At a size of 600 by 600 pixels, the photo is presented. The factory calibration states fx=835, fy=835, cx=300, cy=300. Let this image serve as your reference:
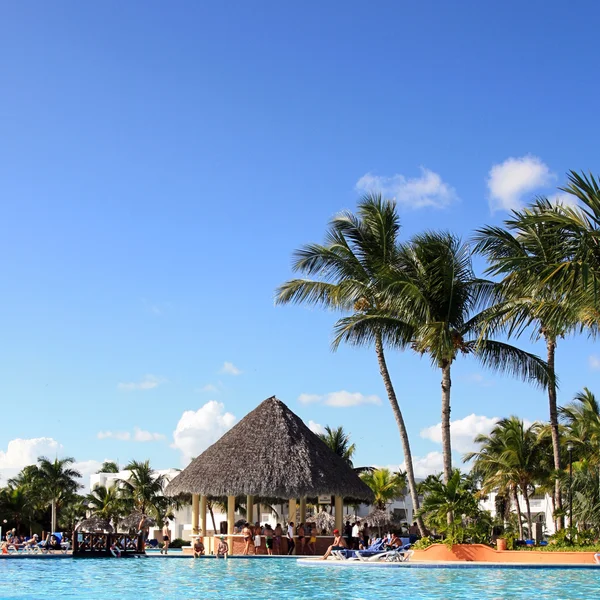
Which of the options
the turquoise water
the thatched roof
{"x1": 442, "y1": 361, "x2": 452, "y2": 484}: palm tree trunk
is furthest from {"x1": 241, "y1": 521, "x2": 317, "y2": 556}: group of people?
{"x1": 442, "y1": 361, "x2": 452, "y2": 484}: palm tree trunk

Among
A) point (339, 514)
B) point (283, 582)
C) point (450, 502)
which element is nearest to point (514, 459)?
point (339, 514)

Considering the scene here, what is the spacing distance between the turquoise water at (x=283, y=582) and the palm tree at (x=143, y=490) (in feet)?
96.8

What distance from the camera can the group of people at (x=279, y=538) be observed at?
983 inches

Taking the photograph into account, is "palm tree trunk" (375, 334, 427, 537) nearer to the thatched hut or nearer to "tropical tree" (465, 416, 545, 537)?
the thatched hut

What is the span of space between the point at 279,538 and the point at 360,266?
340 inches

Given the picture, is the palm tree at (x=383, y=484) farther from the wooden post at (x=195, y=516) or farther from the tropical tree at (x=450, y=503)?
the tropical tree at (x=450, y=503)

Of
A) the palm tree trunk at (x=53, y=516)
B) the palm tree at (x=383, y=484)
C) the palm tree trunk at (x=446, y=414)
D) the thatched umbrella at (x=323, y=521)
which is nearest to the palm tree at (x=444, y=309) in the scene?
the palm tree trunk at (x=446, y=414)

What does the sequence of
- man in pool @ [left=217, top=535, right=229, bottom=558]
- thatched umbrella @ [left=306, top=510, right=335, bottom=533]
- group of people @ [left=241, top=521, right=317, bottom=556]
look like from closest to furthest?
man in pool @ [left=217, top=535, right=229, bottom=558]
group of people @ [left=241, top=521, right=317, bottom=556]
thatched umbrella @ [left=306, top=510, right=335, bottom=533]

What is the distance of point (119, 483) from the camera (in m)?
55.8

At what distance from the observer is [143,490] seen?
49625 millimetres

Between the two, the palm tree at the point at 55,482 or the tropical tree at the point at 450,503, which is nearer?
the tropical tree at the point at 450,503

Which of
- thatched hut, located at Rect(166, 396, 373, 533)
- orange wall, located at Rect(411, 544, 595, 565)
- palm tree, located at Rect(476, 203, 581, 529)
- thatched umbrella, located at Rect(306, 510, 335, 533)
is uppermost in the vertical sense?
palm tree, located at Rect(476, 203, 581, 529)

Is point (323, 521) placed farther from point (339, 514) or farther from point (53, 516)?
point (53, 516)

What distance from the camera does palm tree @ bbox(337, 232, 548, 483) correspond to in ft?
75.6
